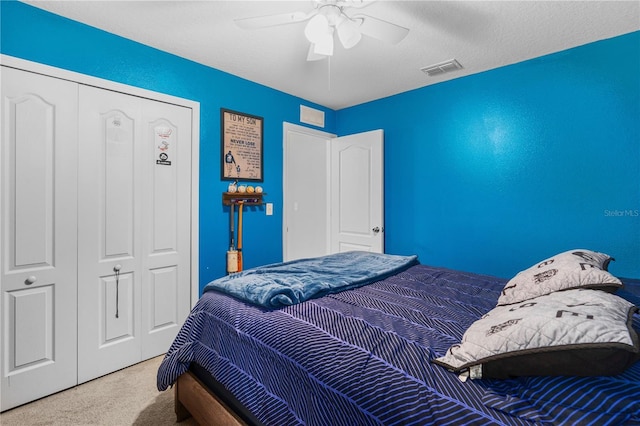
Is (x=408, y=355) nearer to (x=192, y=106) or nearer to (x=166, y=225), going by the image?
(x=166, y=225)

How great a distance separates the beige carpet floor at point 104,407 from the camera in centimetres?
177

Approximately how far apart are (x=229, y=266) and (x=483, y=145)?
104 inches

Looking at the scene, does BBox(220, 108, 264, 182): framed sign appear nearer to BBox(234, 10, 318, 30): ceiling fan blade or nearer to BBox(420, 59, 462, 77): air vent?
BBox(234, 10, 318, 30): ceiling fan blade

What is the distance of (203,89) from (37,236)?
1.67 m

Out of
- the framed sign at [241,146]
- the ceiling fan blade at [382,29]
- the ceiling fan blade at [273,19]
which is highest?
the ceiling fan blade at [273,19]

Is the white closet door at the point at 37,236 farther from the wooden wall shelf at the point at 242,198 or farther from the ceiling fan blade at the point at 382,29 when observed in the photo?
the ceiling fan blade at the point at 382,29

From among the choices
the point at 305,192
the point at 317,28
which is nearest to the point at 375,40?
the point at 317,28

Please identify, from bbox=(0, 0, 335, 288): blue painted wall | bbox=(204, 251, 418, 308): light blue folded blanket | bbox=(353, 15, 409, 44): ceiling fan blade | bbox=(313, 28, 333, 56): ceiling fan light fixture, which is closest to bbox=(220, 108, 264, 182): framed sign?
bbox=(0, 0, 335, 288): blue painted wall

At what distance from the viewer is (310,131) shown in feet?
12.5

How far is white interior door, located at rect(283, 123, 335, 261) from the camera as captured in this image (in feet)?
11.7

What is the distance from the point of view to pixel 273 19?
5.72 ft

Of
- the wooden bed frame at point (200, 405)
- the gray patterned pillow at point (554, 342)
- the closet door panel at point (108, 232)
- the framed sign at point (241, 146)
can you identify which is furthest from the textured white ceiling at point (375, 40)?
the wooden bed frame at point (200, 405)

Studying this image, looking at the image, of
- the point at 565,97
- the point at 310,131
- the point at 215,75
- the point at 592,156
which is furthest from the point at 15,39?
the point at 592,156

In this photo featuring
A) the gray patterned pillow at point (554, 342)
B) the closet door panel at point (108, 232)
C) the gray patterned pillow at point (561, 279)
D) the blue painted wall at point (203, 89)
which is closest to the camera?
the gray patterned pillow at point (554, 342)
